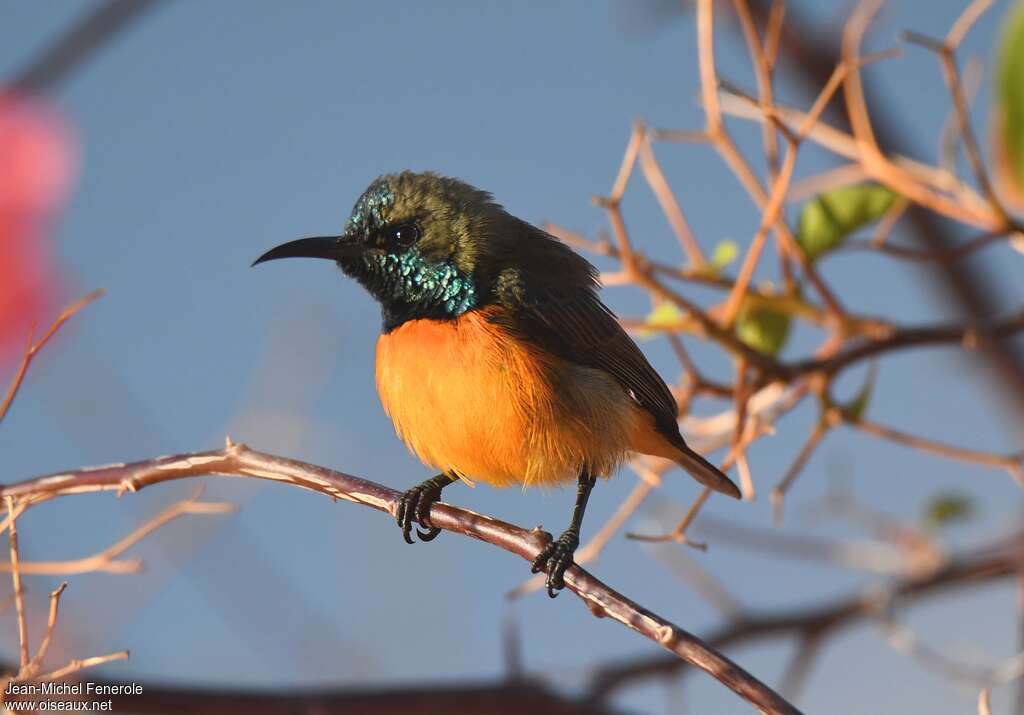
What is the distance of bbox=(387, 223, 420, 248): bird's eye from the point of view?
6.22 ft

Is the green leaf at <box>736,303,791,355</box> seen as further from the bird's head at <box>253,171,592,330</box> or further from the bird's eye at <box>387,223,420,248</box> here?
the bird's eye at <box>387,223,420,248</box>

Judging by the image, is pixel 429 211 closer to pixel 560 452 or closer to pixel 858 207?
pixel 560 452

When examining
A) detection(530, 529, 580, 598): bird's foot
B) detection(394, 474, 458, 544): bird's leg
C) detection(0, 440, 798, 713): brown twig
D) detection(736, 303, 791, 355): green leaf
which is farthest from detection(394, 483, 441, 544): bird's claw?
detection(736, 303, 791, 355): green leaf

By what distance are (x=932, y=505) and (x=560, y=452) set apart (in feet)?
3.23

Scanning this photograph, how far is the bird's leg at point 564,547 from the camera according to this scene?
5.27ft

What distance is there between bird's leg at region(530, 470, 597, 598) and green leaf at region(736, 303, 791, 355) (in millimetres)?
331

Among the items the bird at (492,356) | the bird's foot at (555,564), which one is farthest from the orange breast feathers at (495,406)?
the bird's foot at (555,564)

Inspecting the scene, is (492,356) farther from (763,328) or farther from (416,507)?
(763,328)

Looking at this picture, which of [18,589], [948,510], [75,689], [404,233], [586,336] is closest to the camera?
[18,589]

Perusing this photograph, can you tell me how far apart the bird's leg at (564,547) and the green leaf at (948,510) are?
2.73ft

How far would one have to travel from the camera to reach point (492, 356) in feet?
5.41

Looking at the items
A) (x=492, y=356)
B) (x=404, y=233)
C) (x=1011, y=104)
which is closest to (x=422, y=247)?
(x=404, y=233)

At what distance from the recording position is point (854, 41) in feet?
5.58

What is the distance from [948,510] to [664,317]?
35.0 inches
